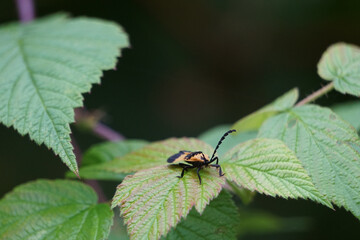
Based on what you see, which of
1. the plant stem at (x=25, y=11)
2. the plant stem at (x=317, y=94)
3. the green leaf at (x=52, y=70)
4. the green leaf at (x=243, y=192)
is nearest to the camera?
the green leaf at (x=52, y=70)

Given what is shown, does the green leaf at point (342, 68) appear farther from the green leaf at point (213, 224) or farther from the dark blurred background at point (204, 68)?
the dark blurred background at point (204, 68)

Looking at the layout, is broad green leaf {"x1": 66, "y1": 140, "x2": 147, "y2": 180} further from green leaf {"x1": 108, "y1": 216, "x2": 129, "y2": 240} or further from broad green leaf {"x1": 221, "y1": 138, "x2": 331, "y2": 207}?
broad green leaf {"x1": 221, "y1": 138, "x2": 331, "y2": 207}

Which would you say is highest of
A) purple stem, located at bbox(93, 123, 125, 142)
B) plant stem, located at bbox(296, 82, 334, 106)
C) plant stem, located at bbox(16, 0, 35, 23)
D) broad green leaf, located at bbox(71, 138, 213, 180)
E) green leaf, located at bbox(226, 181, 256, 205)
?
plant stem, located at bbox(296, 82, 334, 106)

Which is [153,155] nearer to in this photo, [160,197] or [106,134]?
[160,197]

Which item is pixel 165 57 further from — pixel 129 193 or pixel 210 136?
pixel 129 193

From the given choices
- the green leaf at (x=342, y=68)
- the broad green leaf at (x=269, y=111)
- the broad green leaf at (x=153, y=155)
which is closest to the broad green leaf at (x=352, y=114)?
the green leaf at (x=342, y=68)

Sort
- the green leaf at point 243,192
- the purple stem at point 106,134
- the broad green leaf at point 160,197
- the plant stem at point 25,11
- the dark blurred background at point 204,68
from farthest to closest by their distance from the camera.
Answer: the dark blurred background at point 204,68
the plant stem at point 25,11
the purple stem at point 106,134
the green leaf at point 243,192
the broad green leaf at point 160,197

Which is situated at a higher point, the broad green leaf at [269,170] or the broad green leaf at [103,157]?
the broad green leaf at [269,170]

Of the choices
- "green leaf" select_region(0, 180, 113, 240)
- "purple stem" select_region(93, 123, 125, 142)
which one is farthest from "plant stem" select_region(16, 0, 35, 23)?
"green leaf" select_region(0, 180, 113, 240)
